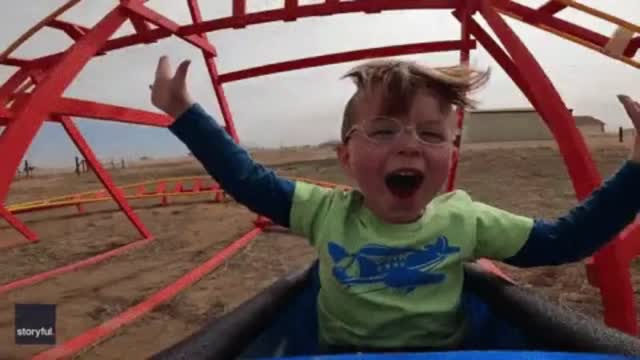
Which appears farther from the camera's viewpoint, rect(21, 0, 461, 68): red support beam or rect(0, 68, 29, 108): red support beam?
rect(0, 68, 29, 108): red support beam

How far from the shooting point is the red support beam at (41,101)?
1.96 m

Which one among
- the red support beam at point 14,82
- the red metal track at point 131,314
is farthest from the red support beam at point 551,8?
the red support beam at point 14,82

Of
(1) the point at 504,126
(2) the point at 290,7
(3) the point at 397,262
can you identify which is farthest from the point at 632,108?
(1) the point at 504,126

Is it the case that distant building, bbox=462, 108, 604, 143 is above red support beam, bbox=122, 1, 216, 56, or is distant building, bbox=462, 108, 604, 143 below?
below

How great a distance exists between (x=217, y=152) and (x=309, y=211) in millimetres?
221

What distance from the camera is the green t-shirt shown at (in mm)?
1154

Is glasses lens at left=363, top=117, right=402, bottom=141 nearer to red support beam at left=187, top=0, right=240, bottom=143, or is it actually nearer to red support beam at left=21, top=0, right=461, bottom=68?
red support beam at left=21, top=0, right=461, bottom=68

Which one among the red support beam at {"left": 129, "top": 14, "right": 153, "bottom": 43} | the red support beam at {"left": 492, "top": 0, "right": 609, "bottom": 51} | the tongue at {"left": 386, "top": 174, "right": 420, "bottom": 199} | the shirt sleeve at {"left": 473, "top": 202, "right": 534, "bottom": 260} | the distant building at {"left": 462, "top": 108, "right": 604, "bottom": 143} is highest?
the red support beam at {"left": 492, "top": 0, "right": 609, "bottom": 51}

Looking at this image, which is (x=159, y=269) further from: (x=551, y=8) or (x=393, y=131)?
(x=393, y=131)

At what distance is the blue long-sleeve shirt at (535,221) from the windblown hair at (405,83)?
187 mm

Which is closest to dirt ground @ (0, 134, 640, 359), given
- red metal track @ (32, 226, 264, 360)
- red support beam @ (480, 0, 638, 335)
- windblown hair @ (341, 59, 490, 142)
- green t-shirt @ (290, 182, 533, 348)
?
red metal track @ (32, 226, 264, 360)

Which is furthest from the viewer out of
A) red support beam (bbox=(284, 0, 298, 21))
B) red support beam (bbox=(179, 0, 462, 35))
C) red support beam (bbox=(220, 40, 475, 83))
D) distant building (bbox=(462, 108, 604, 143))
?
distant building (bbox=(462, 108, 604, 143))

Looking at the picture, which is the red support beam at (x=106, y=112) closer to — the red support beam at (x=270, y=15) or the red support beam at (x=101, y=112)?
the red support beam at (x=101, y=112)

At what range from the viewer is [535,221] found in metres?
1.24
